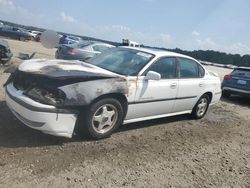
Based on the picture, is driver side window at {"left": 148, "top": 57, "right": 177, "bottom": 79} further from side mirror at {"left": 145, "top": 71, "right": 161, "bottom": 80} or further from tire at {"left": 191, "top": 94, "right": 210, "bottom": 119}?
tire at {"left": 191, "top": 94, "right": 210, "bottom": 119}

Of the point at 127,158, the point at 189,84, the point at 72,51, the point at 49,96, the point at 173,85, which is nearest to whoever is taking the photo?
the point at 49,96

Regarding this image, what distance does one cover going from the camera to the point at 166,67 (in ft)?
21.4

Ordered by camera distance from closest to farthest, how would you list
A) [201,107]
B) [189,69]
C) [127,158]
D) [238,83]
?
1. [127,158]
2. [189,69]
3. [201,107]
4. [238,83]

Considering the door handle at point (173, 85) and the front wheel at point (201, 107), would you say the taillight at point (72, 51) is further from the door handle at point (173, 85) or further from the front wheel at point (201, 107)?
the door handle at point (173, 85)

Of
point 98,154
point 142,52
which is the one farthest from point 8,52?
point 98,154

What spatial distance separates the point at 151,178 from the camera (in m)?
4.36

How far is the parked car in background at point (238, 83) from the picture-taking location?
11725mm

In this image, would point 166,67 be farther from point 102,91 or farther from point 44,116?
point 44,116

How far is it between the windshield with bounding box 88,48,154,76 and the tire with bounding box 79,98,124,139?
28.3 inches

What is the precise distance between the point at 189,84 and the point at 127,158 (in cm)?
277

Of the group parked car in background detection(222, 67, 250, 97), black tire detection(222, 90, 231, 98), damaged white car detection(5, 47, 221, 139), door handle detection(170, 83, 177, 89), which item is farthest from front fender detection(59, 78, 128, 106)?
black tire detection(222, 90, 231, 98)

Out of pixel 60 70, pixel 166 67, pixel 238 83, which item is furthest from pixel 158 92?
pixel 238 83

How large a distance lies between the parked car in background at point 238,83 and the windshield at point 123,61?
6608 mm

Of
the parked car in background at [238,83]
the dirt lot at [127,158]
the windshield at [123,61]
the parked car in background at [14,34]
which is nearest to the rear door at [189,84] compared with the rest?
the dirt lot at [127,158]
